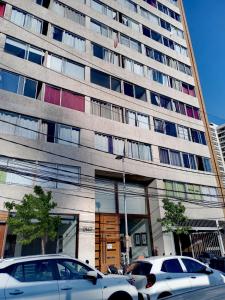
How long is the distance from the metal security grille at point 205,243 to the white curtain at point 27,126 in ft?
51.2

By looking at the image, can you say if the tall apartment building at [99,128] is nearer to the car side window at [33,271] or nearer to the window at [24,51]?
the window at [24,51]

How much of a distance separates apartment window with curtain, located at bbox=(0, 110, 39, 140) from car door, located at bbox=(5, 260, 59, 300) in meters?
12.0

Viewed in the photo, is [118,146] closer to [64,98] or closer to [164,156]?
[164,156]

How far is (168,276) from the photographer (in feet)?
23.7

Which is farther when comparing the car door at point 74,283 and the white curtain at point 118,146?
the white curtain at point 118,146

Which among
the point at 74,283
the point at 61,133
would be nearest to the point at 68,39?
the point at 61,133

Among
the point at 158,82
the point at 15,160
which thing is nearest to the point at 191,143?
the point at 158,82

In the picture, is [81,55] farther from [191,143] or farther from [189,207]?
[189,207]

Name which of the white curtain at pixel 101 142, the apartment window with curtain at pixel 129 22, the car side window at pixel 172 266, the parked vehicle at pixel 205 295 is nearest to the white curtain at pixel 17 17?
the white curtain at pixel 101 142

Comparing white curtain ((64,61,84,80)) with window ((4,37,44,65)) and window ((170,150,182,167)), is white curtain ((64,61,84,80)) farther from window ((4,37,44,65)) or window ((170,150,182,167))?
window ((170,150,182,167))

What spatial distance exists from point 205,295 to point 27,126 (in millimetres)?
16338

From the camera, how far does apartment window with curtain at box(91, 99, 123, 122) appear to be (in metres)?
21.2

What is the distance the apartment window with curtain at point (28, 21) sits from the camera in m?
20.1

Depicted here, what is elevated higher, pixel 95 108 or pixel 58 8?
pixel 58 8
